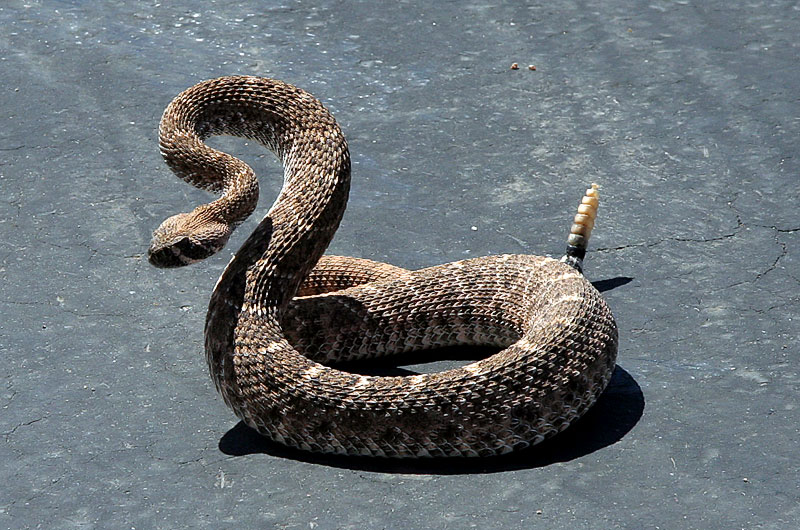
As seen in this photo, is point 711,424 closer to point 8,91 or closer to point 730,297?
point 730,297

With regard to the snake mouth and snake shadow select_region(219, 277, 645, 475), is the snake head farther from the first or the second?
snake shadow select_region(219, 277, 645, 475)

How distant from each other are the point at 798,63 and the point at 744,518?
6923 mm

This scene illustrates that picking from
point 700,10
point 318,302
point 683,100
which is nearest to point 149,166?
Result: point 318,302

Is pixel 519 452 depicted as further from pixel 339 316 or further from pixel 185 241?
pixel 185 241

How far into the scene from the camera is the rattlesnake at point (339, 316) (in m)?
7.18

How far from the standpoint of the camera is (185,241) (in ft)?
24.5

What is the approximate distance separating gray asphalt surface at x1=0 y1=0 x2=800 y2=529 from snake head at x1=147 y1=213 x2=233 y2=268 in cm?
98

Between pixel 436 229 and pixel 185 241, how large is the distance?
119 inches

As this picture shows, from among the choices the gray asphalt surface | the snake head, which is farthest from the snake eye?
the gray asphalt surface

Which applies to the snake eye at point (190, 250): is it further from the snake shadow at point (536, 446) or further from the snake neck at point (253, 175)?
the snake shadow at point (536, 446)

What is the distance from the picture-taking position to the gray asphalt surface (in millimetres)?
6922

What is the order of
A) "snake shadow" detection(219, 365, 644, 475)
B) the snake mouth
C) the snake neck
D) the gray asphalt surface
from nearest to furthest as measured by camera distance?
the gray asphalt surface
"snake shadow" detection(219, 365, 644, 475)
the snake mouth
the snake neck

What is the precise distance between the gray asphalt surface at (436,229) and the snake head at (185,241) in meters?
0.98

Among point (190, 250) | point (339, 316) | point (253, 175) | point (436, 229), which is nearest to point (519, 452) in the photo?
point (339, 316)
